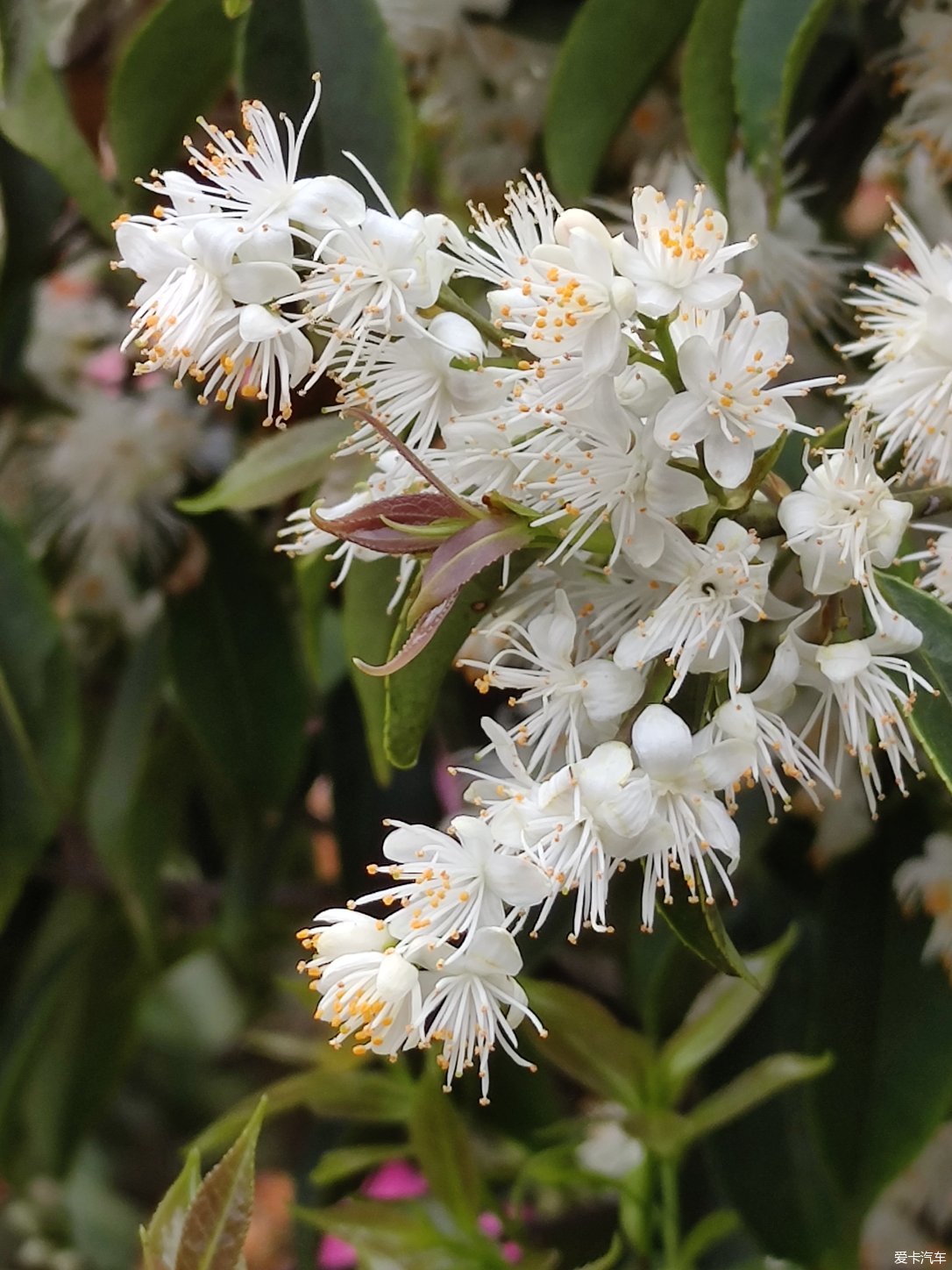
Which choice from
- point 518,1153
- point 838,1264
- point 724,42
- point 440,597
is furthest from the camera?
point 518,1153

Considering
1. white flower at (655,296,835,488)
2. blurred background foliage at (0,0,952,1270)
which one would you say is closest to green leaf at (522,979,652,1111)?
blurred background foliage at (0,0,952,1270)

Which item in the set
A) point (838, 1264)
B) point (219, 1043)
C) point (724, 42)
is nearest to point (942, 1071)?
point (838, 1264)

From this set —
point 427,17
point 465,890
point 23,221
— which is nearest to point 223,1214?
point 465,890

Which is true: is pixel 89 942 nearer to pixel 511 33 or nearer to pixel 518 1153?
pixel 518 1153

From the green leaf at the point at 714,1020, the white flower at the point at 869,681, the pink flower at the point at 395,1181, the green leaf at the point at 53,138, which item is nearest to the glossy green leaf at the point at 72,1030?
the pink flower at the point at 395,1181

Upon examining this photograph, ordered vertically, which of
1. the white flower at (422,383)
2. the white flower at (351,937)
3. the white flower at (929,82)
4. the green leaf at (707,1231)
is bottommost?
the green leaf at (707,1231)

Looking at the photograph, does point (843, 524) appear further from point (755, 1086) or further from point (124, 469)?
point (124, 469)

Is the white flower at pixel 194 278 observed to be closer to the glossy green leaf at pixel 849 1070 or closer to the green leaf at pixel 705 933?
the green leaf at pixel 705 933
